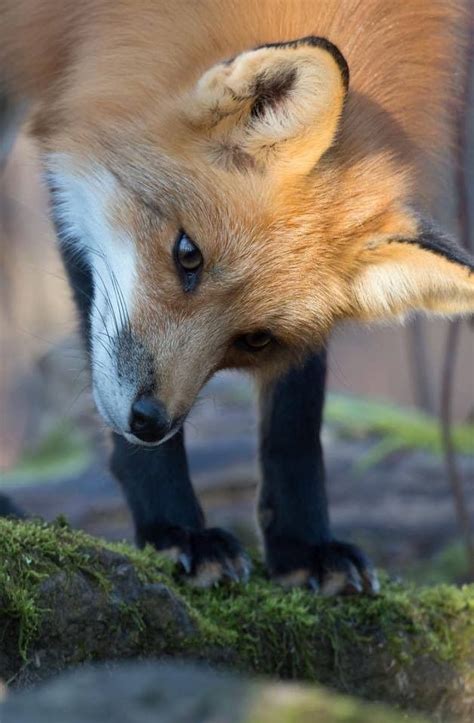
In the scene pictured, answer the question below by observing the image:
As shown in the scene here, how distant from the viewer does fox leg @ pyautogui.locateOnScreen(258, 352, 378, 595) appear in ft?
15.0

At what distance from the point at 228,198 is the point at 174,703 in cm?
187

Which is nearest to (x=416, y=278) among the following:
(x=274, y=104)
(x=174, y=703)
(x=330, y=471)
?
(x=274, y=104)

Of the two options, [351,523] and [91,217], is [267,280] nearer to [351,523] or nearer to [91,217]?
[91,217]

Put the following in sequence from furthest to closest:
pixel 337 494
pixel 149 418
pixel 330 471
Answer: pixel 330 471
pixel 337 494
pixel 149 418

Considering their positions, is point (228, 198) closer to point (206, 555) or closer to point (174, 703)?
point (206, 555)

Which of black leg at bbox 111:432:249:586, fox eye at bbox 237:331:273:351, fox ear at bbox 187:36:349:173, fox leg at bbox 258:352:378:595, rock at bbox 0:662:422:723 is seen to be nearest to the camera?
rock at bbox 0:662:422:723

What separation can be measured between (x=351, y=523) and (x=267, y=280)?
14.8 feet

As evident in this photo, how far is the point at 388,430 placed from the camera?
8.80 meters

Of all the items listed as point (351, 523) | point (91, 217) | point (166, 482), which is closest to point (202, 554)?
point (166, 482)

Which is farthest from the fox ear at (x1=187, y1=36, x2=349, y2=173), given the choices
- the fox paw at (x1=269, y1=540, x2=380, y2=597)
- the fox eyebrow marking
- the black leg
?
the fox paw at (x1=269, y1=540, x2=380, y2=597)

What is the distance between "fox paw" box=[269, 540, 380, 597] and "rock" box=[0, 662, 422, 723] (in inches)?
64.6

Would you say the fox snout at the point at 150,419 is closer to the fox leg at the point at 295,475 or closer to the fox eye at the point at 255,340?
the fox eye at the point at 255,340

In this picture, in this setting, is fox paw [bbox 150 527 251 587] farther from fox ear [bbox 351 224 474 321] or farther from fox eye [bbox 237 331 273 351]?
fox ear [bbox 351 224 474 321]

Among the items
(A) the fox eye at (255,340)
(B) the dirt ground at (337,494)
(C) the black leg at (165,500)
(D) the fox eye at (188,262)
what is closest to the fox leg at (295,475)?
(C) the black leg at (165,500)
